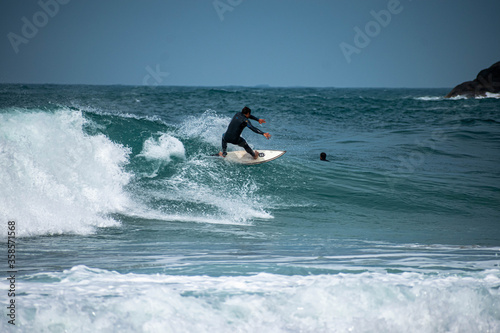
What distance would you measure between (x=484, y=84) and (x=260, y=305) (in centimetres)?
6183

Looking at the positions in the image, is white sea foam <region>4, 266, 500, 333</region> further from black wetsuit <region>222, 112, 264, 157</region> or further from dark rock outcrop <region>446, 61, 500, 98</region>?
dark rock outcrop <region>446, 61, 500, 98</region>

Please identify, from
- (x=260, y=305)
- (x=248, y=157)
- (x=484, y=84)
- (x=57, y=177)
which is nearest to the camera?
(x=260, y=305)

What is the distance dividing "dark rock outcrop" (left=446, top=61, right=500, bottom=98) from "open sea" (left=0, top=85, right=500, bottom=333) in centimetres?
4505

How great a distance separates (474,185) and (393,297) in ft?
30.4

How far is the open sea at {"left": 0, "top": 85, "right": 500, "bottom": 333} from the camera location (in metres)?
3.79

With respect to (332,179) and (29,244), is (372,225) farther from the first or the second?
(29,244)

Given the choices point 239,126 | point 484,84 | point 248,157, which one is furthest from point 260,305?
point 484,84

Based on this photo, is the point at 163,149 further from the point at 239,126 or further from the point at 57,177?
the point at 57,177

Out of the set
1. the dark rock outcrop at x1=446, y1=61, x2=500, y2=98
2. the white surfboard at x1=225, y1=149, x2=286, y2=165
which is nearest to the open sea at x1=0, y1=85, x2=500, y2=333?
the white surfboard at x1=225, y1=149, x2=286, y2=165

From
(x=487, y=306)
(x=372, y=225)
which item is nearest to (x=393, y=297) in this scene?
(x=487, y=306)

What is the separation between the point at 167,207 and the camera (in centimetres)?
882

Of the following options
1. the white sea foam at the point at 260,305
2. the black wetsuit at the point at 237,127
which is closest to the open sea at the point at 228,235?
the white sea foam at the point at 260,305

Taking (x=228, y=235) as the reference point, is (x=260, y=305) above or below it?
above

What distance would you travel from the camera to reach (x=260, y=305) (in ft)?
12.8
